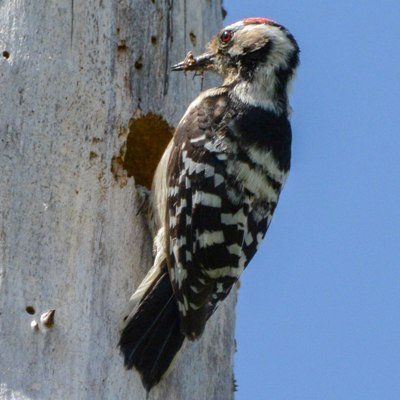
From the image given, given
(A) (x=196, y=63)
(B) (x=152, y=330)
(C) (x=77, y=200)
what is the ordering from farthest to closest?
(A) (x=196, y=63)
(B) (x=152, y=330)
(C) (x=77, y=200)

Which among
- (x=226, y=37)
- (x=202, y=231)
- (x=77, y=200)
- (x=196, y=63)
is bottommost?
(x=202, y=231)

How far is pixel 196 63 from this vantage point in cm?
452

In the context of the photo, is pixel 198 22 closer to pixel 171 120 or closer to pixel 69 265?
pixel 171 120

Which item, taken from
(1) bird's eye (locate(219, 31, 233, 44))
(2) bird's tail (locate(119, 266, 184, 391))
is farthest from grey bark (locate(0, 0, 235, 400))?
(1) bird's eye (locate(219, 31, 233, 44))

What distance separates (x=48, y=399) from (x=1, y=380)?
0.54 ft

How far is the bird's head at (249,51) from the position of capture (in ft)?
15.1

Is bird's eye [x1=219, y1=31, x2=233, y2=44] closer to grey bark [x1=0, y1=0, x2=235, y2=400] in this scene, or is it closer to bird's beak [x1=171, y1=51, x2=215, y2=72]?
bird's beak [x1=171, y1=51, x2=215, y2=72]

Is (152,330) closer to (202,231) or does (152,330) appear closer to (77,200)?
(202,231)

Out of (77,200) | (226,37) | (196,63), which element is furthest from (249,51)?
(77,200)

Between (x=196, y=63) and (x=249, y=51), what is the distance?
26cm

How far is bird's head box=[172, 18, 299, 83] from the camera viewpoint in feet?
15.1

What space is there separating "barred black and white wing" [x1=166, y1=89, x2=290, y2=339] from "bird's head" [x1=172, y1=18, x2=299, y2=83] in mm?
371

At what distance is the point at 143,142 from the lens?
173 inches

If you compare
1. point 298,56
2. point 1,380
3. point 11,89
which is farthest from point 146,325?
point 298,56
